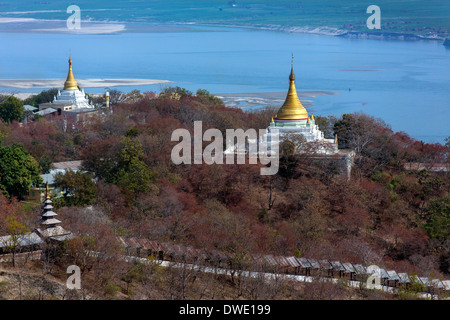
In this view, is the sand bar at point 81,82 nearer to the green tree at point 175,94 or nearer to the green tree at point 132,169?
→ the green tree at point 175,94

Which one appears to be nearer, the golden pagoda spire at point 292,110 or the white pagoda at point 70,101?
the golden pagoda spire at point 292,110

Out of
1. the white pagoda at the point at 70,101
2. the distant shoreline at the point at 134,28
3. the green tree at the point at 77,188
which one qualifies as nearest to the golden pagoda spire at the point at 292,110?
the green tree at the point at 77,188

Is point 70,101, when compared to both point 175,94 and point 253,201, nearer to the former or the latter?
point 175,94

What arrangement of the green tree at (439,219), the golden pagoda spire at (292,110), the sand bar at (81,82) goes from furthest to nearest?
the sand bar at (81,82)
the golden pagoda spire at (292,110)
the green tree at (439,219)

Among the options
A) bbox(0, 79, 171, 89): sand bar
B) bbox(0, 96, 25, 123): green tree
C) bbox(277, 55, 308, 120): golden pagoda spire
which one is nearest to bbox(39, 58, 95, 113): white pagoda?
bbox(0, 96, 25, 123): green tree
